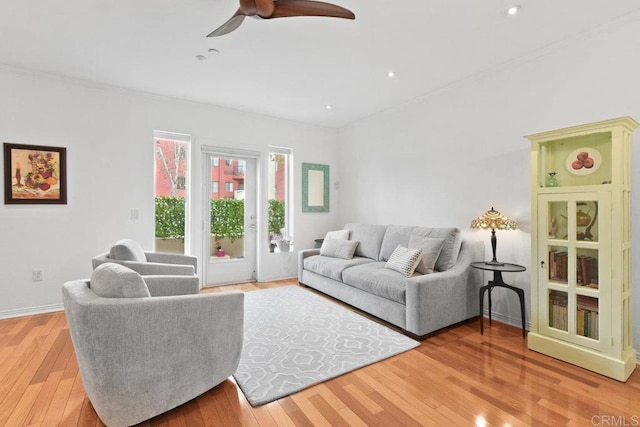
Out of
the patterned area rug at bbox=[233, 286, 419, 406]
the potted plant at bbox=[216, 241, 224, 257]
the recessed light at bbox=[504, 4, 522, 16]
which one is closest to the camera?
the patterned area rug at bbox=[233, 286, 419, 406]

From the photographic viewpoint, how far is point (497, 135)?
3225 millimetres

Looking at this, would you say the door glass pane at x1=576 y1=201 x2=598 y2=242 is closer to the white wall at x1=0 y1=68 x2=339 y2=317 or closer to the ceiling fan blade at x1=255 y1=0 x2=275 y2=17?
the ceiling fan blade at x1=255 y1=0 x2=275 y2=17

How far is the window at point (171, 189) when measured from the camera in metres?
4.17

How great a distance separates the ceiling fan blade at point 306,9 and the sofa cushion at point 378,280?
2.27 meters

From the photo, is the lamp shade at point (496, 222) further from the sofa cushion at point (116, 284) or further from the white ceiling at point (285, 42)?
the sofa cushion at point (116, 284)

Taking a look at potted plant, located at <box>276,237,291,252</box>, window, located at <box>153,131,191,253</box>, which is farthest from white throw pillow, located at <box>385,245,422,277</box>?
window, located at <box>153,131,191,253</box>

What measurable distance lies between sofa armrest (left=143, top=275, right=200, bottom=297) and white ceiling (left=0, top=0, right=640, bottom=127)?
2.06 metres

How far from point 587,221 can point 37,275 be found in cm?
Answer: 537

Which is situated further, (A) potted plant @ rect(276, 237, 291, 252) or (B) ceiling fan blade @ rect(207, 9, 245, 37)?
(A) potted plant @ rect(276, 237, 291, 252)

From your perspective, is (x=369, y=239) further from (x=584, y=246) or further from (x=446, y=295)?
(x=584, y=246)

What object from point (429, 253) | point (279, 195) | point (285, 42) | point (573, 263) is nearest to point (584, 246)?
point (573, 263)

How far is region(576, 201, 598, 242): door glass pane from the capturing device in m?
2.27

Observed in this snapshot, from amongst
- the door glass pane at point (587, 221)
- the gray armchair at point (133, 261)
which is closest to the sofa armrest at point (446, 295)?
the door glass pane at point (587, 221)

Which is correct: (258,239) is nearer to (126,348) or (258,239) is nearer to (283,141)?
(283,141)
